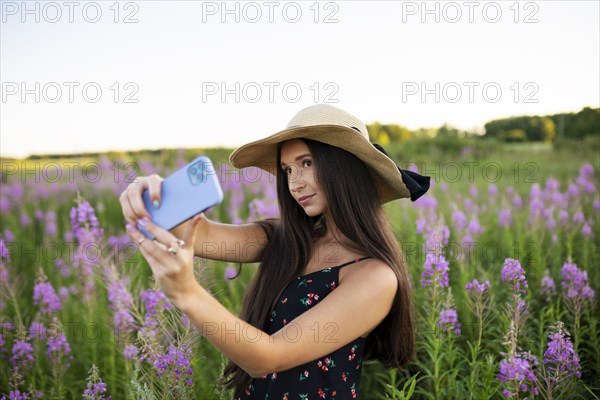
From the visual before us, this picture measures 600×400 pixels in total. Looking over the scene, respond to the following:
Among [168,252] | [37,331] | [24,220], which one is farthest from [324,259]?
[24,220]

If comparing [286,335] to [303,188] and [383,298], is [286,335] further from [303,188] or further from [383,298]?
[303,188]

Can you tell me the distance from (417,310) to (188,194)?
7.49 feet

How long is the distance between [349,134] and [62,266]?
13.2ft

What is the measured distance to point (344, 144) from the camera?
205cm

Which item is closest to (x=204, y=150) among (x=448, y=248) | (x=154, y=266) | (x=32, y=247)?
(x=32, y=247)

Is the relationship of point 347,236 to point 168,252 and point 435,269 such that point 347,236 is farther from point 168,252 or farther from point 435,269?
point 168,252

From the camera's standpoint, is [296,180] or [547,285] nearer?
[296,180]

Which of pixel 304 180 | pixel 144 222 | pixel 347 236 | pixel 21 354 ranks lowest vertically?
pixel 21 354

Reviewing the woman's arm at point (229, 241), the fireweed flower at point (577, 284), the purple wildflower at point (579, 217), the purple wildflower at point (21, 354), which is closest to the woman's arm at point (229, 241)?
the woman's arm at point (229, 241)

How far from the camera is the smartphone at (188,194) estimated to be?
1226 millimetres

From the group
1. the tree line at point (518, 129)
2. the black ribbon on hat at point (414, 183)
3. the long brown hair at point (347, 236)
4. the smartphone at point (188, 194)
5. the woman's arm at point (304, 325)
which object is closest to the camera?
the smartphone at point (188, 194)

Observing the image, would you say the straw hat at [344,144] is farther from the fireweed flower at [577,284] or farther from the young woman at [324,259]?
the fireweed flower at [577,284]

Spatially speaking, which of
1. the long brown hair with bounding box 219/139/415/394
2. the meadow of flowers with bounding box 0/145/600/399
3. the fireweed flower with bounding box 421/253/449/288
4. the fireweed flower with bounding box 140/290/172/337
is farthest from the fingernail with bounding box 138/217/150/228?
the fireweed flower with bounding box 421/253/449/288

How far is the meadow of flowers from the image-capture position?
2.28m
